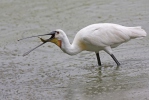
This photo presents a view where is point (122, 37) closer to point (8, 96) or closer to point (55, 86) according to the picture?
point (55, 86)

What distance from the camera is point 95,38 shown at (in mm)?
9203

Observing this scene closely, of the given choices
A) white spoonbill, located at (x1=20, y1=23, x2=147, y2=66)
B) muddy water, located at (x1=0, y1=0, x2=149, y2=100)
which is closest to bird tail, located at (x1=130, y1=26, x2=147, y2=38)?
white spoonbill, located at (x1=20, y1=23, x2=147, y2=66)

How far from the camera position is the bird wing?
30.1 feet

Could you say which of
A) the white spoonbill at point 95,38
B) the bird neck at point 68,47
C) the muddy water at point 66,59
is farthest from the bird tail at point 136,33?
the bird neck at point 68,47

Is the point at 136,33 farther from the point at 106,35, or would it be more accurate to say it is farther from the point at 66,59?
the point at 66,59

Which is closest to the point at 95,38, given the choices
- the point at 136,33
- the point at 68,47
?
the point at 68,47

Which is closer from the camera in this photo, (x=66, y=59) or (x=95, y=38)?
(x=95, y=38)

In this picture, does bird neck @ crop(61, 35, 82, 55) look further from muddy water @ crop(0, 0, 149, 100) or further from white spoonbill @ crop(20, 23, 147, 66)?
muddy water @ crop(0, 0, 149, 100)

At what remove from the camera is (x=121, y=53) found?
10055 mm

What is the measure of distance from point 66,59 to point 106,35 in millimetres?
938

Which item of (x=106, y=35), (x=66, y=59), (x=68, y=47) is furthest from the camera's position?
(x=66, y=59)

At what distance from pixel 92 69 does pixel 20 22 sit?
4.28 m

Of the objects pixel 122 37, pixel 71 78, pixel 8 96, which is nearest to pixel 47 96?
pixel 8 96

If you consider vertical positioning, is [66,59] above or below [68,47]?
below
